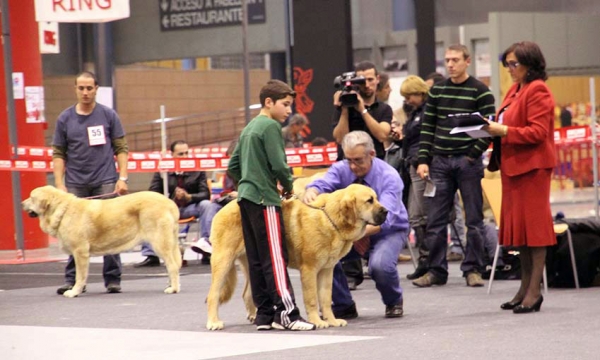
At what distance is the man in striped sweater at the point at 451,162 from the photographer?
1075 centimetres

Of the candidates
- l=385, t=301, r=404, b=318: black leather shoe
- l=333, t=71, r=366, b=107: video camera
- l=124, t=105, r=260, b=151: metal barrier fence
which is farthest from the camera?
l=124, t=105, r=260, b=151: metal barrier fence

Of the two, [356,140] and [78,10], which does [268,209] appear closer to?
[356,140]

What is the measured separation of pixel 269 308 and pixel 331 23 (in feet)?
35.0

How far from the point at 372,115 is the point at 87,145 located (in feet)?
8.50

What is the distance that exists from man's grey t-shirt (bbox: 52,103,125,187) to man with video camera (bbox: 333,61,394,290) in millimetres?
2174

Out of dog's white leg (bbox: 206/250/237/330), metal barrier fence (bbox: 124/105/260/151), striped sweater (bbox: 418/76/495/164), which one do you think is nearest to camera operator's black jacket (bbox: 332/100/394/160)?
striped sweater (bbox: 418/76/495/164)

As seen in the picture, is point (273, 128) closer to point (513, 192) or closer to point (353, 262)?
point (513, 192)

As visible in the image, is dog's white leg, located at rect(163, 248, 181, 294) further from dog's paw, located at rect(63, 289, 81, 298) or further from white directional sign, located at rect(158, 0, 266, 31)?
white directional sign, located at rect(158, 0, 266, 31)

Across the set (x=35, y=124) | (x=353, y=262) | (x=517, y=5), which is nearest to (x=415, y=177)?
(x=353, y=262)

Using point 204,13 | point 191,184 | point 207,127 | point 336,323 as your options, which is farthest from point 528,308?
point 207,127

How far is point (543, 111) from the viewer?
9109mm

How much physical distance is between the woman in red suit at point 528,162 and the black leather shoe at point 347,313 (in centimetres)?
109

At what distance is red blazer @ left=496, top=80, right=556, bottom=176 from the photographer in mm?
9070

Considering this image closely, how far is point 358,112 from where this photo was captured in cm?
1052
